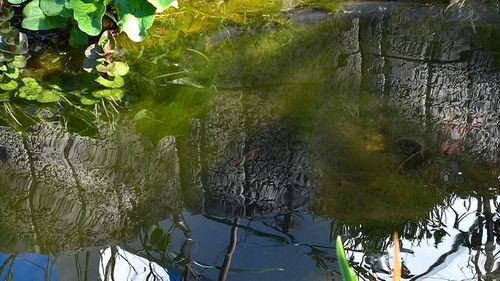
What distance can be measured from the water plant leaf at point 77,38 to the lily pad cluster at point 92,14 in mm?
36

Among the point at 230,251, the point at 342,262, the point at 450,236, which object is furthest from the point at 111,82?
the point at 342,262

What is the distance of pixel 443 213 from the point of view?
7.36 ft

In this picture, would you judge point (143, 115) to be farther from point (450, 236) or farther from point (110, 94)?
point (450, 236)

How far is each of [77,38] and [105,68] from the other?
12.3 inches

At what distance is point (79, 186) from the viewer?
8.20 ft

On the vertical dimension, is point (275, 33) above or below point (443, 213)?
above

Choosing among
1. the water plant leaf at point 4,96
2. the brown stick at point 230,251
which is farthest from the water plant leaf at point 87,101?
the brown stick at point 230,251

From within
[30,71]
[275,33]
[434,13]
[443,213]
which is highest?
[434,13]

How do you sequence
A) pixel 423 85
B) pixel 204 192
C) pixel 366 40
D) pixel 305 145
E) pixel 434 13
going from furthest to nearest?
1. pixel 434 13
2. pixel 366 40
3. pixel 423 85
4. pixel 305 145
5. pixel 204 192

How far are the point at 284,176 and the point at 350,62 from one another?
878mm

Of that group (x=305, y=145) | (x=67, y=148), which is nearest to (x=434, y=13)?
(x=305, y=145)

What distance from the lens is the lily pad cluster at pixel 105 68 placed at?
292 cm

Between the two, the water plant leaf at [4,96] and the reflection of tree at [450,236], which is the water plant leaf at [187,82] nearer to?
the water plant leaf at [4,96]

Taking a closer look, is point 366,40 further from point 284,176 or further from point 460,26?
point 284,176
